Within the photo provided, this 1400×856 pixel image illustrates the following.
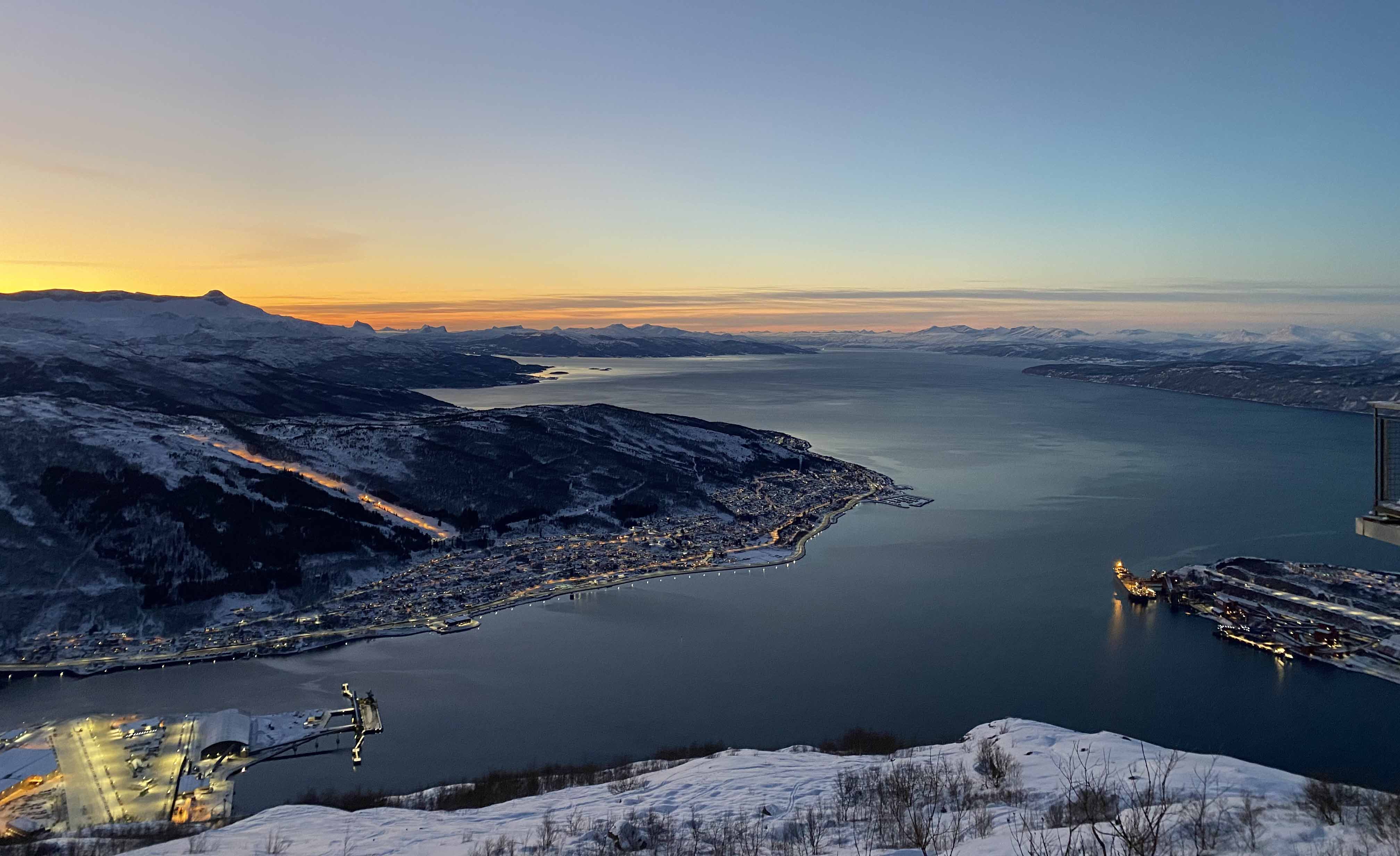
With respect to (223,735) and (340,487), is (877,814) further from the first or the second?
(340,487)

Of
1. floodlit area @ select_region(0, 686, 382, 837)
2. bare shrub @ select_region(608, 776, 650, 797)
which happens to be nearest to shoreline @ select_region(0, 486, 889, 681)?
floodlit area @ select_region(0, 686, 382, 837)

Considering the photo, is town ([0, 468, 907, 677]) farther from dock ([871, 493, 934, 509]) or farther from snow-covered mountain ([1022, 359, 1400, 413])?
snow-covered mountain ([1022, 359, 1400, 413])

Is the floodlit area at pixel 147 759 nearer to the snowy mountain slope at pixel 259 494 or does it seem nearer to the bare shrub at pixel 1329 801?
the snowy mountain slope at pixel 259 494

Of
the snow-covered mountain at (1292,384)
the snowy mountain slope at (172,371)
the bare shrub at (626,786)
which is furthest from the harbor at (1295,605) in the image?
the snow-covered mountain at (1292,384)

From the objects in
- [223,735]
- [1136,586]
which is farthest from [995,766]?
[1136,586]

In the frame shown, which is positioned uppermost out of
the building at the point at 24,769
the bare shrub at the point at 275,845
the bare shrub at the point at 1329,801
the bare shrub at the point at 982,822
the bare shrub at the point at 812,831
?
the bare shrub at the point at 1329,801
